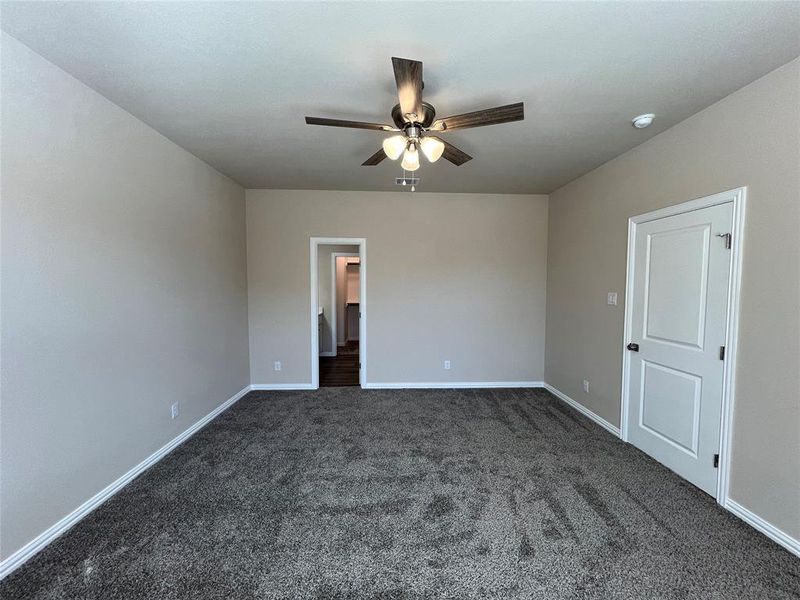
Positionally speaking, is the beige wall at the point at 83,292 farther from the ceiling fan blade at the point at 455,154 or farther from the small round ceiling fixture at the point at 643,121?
the small round ceiling fixture at the point at 643,121

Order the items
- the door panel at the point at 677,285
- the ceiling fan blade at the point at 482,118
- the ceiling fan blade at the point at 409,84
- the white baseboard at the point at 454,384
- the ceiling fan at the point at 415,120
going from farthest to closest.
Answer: the white baseboard at the point at 454,384, the door panel at the point at 677,285, the ceiling fan blade at the point at 482,118, the ceiling fan at the point at 415,120, the ceiling fan blade at the point at 409,84

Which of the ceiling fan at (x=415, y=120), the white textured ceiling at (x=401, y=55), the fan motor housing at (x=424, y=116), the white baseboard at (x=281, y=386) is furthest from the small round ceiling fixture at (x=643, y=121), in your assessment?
the white baseboard at (x=281, y=386)

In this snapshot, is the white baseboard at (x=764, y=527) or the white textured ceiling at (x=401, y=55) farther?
the white baseboard at (x=764, y=527)

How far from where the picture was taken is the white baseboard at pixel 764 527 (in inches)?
62.9

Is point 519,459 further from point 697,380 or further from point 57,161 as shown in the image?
point 57,161

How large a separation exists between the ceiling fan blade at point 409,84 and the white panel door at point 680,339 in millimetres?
2042

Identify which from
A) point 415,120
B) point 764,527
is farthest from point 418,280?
point 764,527

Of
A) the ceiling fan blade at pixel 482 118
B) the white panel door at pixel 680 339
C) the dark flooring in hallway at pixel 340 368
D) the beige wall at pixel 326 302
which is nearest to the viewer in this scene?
the ceiling fan blade at pixel 482 118

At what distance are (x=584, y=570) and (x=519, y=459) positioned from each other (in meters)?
0.97

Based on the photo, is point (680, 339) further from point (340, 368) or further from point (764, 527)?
point (340, 368)

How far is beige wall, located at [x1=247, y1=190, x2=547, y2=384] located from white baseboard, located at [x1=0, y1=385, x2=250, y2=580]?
4.97ft

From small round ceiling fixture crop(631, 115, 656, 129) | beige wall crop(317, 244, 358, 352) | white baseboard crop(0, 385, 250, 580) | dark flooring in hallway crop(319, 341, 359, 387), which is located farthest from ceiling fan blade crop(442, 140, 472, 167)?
beige wall crop(317, 244, 358, 352)

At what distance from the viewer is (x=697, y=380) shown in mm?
2145

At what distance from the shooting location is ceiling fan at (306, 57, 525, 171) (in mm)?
1443
